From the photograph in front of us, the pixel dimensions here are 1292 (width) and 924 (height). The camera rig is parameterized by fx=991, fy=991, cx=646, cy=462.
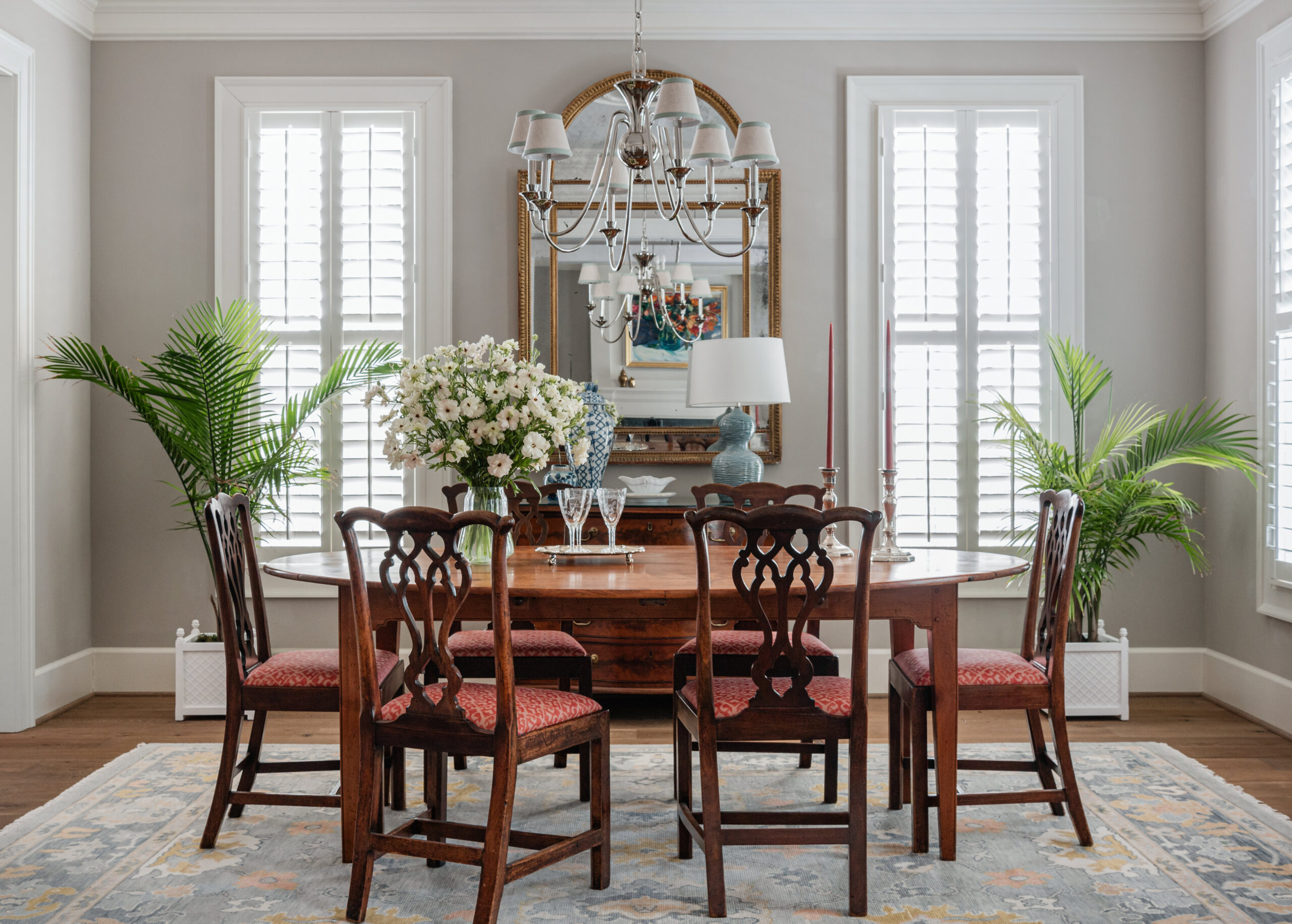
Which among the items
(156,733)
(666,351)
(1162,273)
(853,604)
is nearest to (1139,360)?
(1162,273)

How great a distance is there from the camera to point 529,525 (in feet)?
11.4

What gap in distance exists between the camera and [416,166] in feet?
14.5

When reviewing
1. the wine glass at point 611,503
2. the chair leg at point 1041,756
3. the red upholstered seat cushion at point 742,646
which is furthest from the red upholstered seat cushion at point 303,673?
the chair leg at point 1041,756

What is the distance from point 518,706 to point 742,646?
0.95 metres

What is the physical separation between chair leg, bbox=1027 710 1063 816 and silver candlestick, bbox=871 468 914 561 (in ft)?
1.83

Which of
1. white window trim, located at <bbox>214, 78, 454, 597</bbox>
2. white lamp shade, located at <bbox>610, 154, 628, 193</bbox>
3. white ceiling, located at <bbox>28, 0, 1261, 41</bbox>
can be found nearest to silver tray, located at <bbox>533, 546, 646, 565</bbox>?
white window trim, located at <bbox>214, 78, 454, 597</bbox>

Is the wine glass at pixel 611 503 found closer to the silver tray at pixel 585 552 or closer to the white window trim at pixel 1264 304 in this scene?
the silver tray at pixel 585 552

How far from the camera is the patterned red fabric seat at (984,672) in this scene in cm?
259

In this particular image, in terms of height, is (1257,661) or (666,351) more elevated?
(666,351)

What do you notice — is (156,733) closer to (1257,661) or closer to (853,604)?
(853,604)

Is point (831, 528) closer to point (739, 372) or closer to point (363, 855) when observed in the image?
point (739, 372)

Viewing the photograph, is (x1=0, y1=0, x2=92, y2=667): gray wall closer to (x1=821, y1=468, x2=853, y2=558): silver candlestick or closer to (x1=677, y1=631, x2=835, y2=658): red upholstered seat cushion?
(x1=677, y1=631, x2=835, y2=658): red upholstered seat cushion

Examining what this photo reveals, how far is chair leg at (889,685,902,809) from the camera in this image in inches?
112

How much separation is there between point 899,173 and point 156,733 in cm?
389
